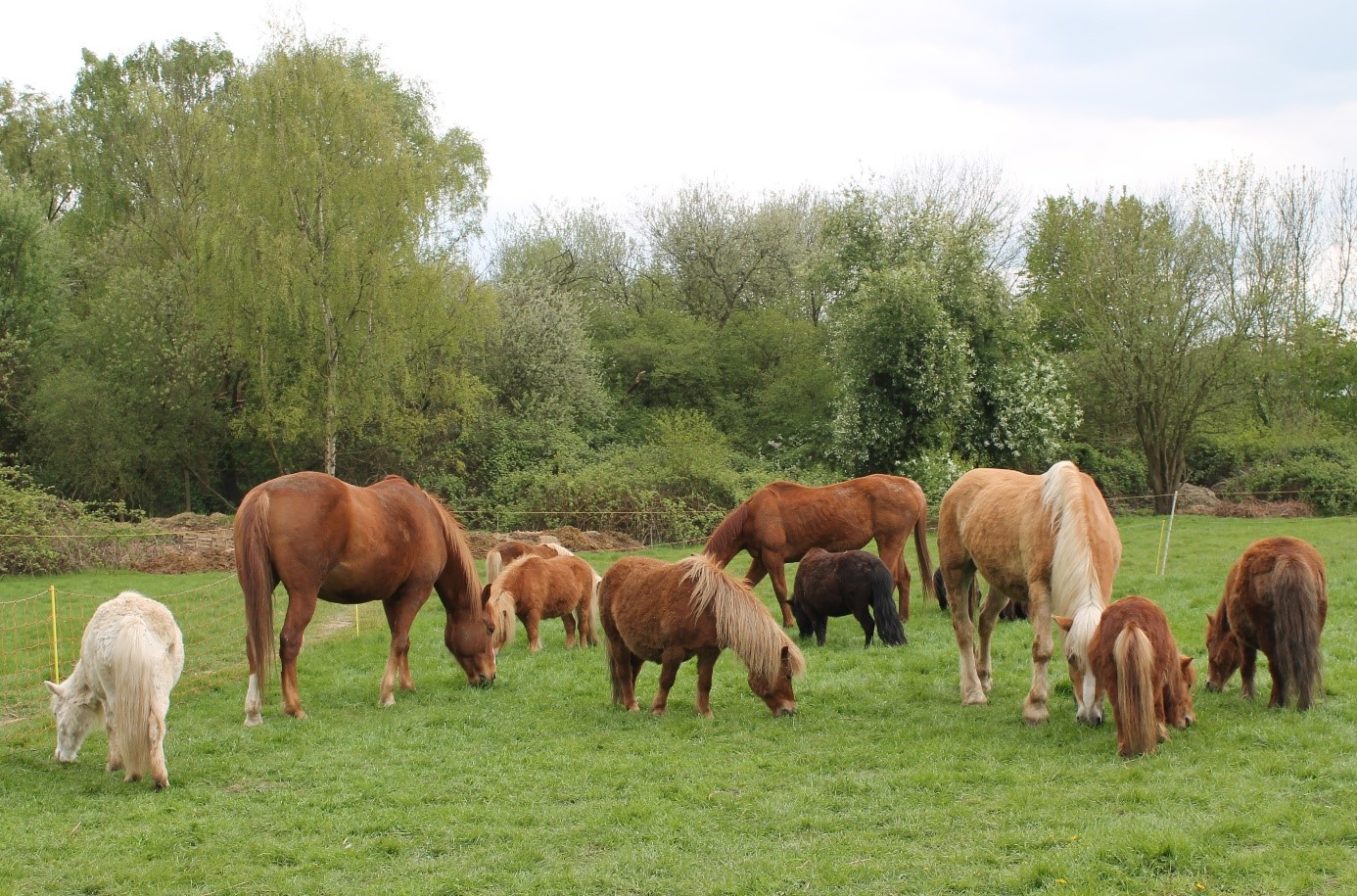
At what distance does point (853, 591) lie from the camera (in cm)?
1115

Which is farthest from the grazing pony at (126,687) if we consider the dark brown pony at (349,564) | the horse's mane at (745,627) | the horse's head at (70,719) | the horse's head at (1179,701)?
the horse's head at (1179,701)

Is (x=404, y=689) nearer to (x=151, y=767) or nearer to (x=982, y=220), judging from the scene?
(x=151, y=767)

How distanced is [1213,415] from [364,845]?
33762 mm

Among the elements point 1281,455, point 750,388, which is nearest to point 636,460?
point 750,388

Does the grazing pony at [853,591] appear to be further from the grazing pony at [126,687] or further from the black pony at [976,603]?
the grazing pony at [126,687]

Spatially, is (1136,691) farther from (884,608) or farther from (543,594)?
(543,594)

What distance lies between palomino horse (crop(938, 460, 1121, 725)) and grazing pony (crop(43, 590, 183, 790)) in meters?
5.94

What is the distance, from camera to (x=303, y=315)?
28047 mm

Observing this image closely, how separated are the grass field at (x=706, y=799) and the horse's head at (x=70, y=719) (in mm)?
120

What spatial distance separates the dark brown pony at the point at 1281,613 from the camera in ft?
24.2

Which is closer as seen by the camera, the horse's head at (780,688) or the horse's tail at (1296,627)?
the horse's tail at (1296,627)

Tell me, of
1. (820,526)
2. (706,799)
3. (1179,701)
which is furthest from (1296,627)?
(820,526)

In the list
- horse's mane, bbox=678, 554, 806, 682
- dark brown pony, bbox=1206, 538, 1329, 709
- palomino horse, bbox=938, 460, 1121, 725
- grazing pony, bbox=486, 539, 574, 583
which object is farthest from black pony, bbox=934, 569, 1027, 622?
grazing pony, bbox=486, 539, 574, 583

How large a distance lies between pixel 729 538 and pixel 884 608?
253cm
